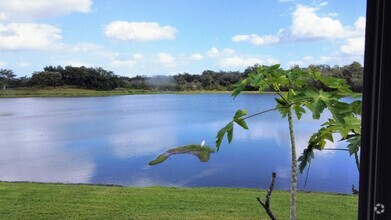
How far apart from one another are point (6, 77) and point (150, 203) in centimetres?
69

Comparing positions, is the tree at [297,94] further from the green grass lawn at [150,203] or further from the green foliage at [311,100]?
the green grass lawn at [150,203]

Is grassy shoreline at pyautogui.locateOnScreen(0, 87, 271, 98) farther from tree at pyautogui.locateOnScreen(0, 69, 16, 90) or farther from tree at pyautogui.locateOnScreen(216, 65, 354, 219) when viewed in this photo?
tree at pyautogui.locateOnScreen(216, 65, 354, 219)

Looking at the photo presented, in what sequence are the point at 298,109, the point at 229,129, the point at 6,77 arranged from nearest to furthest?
1. the point at 229,129
2. the point at 298,109
3. the point at 6,77

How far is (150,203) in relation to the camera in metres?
1.32

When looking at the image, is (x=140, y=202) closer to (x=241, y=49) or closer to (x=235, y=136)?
(x=235, y=136)

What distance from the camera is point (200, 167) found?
130cm

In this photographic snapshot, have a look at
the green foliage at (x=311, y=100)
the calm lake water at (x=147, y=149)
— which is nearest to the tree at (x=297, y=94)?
the green foliage at (x=311, y=100)

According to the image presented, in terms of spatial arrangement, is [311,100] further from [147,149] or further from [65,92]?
[65,92]

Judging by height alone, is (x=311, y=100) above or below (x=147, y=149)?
above

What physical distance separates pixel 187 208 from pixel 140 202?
0.17 m

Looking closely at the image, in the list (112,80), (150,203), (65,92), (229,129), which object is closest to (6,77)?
(65,92)

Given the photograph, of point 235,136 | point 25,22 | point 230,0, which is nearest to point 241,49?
point 230,0

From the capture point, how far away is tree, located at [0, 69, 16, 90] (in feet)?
4.19

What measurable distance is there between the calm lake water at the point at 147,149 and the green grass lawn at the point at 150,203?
0.11 ft
